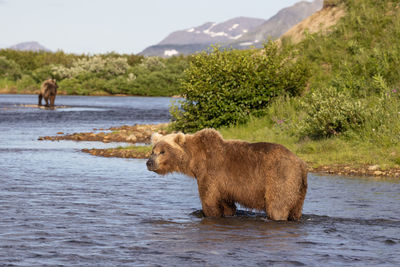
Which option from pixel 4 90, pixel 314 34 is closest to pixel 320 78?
pixel 314 34

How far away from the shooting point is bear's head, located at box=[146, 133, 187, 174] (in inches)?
412

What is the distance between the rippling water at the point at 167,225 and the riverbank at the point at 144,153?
3.15ft

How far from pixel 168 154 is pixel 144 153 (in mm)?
11111

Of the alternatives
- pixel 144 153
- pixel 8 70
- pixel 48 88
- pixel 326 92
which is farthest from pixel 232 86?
pixel 8 70

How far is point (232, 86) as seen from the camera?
24.0 meters

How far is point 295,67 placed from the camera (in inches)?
981

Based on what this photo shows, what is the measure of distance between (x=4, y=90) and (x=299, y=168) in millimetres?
90091

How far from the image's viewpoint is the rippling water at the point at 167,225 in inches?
332

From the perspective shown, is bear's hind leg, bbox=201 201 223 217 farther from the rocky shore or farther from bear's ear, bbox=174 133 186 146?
the rocky shore

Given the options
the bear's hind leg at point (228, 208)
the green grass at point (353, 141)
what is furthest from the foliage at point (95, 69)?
the bear's hind leg at point (228, 208)

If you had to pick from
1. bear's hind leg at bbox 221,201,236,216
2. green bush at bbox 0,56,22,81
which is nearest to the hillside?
bear's hind leg at bbox 221,201,236,216

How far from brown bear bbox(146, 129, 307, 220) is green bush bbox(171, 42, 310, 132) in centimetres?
1298

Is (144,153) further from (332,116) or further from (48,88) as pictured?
(48,88)

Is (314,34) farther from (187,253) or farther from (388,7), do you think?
(187,253)
